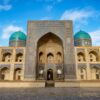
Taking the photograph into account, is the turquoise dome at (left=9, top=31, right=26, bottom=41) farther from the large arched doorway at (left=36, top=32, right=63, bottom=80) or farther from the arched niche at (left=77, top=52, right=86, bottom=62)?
the arched niche at (left=77, top=52, right=86, bottom=62)

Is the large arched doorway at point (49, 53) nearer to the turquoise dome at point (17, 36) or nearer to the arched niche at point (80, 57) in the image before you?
the arched niche at point (80, 57)

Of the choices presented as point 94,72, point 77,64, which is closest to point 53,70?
point 77,64

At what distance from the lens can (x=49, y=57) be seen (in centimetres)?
2167

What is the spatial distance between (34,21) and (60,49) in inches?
222

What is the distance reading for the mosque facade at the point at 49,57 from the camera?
18656 millimetres

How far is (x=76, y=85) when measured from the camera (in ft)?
48.9

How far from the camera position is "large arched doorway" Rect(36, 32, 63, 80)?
2080cm

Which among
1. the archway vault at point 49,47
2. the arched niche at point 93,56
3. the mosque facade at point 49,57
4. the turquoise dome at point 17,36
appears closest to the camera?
the mosque facade at point 49,57

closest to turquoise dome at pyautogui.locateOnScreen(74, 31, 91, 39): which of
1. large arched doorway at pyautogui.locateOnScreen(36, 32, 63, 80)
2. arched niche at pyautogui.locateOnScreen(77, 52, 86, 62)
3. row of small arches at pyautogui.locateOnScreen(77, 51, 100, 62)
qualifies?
row of small arches at pyautogui.locateOnScreen(77, 51, 100, 62)

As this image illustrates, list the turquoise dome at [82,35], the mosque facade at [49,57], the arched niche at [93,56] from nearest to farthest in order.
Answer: the mosque facade at [49,57]
the arched niche at [93,56]
the turquoise dome at [82,35]

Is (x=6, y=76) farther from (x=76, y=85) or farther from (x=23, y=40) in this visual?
(x=76, y=85)

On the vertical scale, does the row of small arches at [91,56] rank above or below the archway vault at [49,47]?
below

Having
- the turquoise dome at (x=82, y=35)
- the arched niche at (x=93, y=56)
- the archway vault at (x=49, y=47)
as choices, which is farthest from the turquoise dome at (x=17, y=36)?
the arched niche at (x=93, y=56)

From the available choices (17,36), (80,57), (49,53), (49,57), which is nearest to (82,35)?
(80,57)
